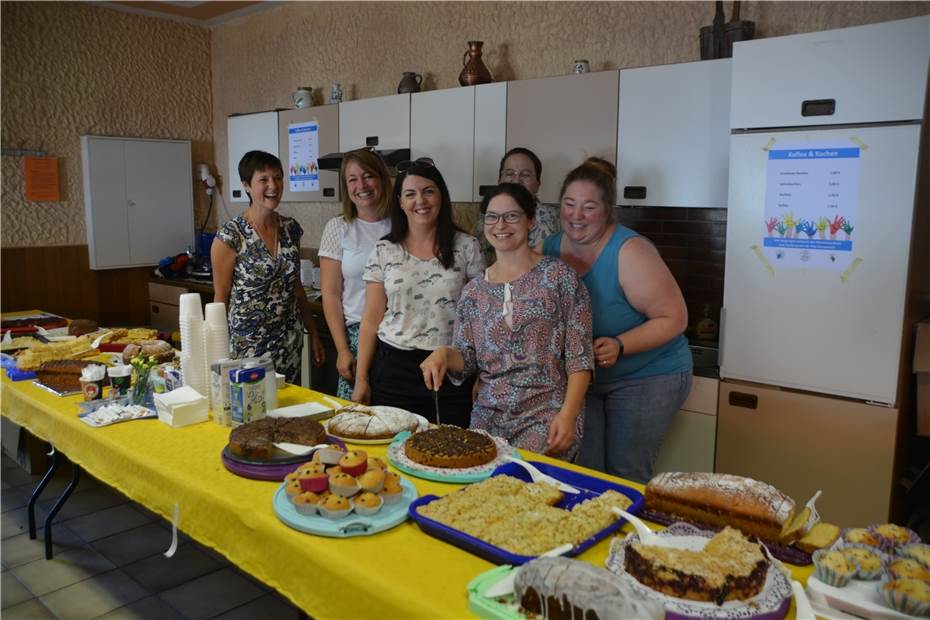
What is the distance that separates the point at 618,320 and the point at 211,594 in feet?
5.39

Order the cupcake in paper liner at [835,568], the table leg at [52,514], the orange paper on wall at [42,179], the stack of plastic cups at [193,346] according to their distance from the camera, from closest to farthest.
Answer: the cupcake in paper liner at [835,568], the stack of plastic cups at [193,346], the table leg at [52,514], the orange paper on wall at [42,179]

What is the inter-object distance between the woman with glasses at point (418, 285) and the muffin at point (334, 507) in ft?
3.05

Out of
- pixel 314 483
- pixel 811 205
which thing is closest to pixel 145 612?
pixel 314 483

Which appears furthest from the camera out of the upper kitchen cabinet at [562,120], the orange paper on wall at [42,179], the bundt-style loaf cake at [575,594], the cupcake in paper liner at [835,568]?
the orange paper on wall at [42,179]

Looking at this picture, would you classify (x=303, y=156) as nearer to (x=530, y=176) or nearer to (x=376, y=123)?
(x=376, y=123)

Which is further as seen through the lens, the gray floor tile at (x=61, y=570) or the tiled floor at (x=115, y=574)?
the gray floor tile at (x=61, y=570)

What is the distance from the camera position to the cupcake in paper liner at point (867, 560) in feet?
3.41

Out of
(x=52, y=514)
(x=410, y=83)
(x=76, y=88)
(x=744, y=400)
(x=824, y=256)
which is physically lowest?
(x=52, y=514)

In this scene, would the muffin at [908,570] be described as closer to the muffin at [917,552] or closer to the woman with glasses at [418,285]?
the muffin at [917,552]

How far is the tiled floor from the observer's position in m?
2.28

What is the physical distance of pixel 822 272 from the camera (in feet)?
7.49

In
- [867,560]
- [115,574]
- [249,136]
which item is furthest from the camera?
[249,136]

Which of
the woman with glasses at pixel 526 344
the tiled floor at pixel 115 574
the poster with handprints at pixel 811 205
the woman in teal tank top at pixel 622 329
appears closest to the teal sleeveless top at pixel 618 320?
the woman in teal tank top at pixel 622 329

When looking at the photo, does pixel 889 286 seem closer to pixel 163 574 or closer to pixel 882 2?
pixel 882 2
